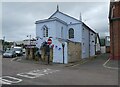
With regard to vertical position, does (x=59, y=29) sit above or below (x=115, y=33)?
above

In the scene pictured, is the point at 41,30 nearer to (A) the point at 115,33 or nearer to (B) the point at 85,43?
(A) the point at 115,33

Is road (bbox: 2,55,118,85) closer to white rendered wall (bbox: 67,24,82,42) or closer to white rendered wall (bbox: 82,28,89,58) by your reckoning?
white rendered wall (bbox: 67,24,82,42)

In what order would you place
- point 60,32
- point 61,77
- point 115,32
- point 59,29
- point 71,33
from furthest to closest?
point 71,33 → point 60,32 → point 59,29 → point 115,32 → point 61,77

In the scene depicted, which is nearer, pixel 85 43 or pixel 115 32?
pixel 115 32

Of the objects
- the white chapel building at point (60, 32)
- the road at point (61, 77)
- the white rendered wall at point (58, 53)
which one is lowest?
the road at point (61, 77)

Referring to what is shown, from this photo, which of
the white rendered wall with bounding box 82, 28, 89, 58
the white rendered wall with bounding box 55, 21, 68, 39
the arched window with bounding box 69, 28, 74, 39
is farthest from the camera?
the white rendered wall with bounding box 82, 28, 89, 58

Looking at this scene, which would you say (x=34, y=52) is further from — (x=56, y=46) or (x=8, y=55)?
(x=8, y=55)

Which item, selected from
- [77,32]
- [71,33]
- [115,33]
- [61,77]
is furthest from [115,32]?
[61,77]

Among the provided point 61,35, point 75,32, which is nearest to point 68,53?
point 61,35

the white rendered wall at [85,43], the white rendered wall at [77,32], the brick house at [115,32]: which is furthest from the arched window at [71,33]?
the brick house at [115,32]

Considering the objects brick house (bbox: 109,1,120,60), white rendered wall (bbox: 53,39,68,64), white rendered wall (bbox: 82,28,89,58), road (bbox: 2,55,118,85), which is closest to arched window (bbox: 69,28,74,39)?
white rendered wall (bbox: 82,28,89,58)

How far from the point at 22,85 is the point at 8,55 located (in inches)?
1146

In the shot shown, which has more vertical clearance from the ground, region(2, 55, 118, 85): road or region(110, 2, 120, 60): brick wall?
region(110, 2, 120, 60): brick wall

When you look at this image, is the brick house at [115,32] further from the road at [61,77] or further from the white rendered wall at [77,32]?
the road at [61,77]
